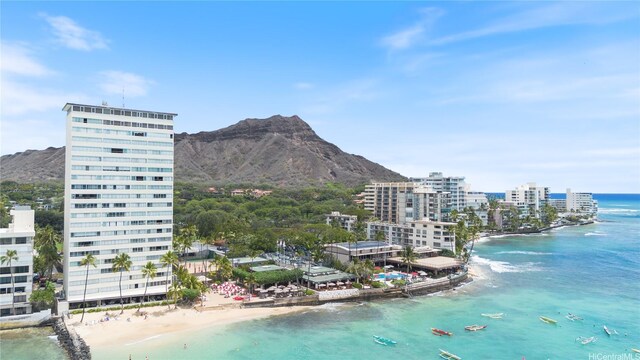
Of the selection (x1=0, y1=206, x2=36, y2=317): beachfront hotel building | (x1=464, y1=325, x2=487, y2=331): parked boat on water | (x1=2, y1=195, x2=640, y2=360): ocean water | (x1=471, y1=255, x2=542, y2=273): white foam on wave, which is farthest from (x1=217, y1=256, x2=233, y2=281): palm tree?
(x1=471, y1=255, x2=542, y2=273): white foam on wave

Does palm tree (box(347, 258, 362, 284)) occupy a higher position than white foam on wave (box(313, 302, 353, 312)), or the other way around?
palm tree (box(347, 258, 362, 284))

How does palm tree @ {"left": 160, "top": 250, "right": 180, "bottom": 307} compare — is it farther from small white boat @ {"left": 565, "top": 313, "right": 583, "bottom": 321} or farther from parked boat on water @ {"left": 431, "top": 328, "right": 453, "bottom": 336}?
small white boat @ {"left": 565, "top": 313, "right": 583, "bottom": 321}

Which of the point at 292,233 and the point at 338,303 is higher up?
the point at 292,233

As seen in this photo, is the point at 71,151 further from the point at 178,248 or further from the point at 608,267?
the point at 608,267

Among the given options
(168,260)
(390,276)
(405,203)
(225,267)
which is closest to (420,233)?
(405,203)

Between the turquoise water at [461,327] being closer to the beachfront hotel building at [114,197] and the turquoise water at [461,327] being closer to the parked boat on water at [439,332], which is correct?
the parked boat on water at [439,332]

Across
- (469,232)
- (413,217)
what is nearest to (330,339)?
(469,232)
